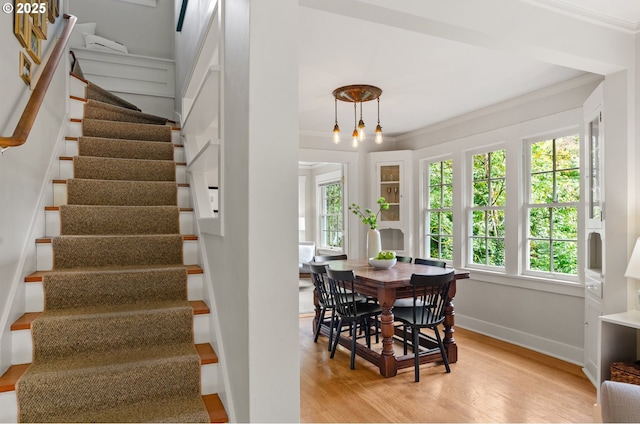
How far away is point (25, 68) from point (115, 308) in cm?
131

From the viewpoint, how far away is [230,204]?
1.64m

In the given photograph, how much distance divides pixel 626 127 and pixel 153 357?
321cm

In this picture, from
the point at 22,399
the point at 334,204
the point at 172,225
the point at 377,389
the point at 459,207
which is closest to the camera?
the point at 22,399

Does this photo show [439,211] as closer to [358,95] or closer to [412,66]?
[358,95]

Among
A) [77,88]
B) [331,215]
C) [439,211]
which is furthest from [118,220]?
[331,215]

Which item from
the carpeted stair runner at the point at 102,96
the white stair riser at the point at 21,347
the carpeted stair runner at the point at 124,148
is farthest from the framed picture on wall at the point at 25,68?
the carpeted stair runner at the point at 102,96

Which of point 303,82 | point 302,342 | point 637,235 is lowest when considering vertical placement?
point 302,342

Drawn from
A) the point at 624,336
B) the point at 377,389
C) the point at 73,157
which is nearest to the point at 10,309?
the point at 73,157

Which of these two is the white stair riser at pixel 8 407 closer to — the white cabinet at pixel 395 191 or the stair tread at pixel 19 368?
the stair tread at pixel 19 368

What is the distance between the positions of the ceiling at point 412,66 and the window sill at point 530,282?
6.07 feet

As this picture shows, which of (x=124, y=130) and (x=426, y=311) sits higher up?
(x=124, y=130)

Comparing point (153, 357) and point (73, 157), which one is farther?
point (73, 157)

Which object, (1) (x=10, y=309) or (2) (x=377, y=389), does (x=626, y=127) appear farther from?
(1) (x=10, y=309)

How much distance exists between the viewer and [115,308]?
2090 millimetres
